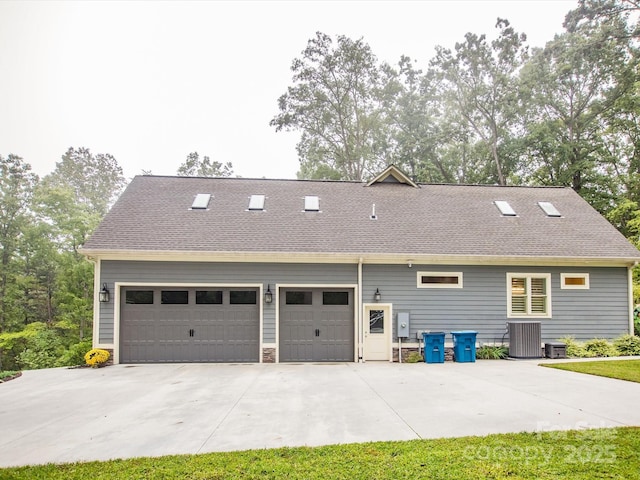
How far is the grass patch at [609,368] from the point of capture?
8.51 m

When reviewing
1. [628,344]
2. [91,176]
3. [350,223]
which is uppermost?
[91,176]

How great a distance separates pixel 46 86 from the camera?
15727mm

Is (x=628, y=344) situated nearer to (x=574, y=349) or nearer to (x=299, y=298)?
(x=574, y=349)

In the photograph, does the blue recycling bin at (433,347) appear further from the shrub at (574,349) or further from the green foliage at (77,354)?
the green foliage at (77,354)

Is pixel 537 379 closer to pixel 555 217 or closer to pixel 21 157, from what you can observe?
pixel 555 217

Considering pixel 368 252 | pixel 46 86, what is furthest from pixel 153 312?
pixel 46 86

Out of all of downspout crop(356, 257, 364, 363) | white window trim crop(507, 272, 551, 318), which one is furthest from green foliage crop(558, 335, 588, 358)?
downspout crop(356, 257, 364, 363)

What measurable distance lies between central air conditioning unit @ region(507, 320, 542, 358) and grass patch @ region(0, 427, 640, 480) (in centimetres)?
698

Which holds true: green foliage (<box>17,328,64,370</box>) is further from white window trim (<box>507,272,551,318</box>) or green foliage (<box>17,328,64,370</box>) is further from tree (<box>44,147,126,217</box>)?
white window trim (<box>507,272,551,318</box>)

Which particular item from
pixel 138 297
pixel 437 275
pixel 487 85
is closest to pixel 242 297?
pixel 138 297

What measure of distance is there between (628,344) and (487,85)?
17.9 m

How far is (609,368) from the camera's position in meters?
9.40

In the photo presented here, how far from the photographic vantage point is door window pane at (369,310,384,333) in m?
11.7

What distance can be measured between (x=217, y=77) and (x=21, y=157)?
12.5 meters
